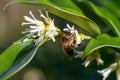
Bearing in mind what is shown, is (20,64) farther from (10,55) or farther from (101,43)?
(101,43)

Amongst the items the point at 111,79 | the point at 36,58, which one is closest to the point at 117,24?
the point at 111,79

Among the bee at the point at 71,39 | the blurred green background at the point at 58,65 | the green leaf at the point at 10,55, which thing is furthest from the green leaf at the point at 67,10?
the blurred green background at the point at 58,65

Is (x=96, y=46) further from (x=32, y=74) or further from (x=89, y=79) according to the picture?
(x=32, y=74)

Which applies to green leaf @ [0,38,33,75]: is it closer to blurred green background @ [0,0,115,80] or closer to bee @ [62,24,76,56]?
bee @ [62,24,76,56]

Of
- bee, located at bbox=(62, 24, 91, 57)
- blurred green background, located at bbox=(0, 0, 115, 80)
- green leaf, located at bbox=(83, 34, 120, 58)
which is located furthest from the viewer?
blurred green background, located at bbox=(0, 0, 115, 80)

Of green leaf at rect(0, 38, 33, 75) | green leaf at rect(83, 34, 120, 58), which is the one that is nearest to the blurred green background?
green leaf at rect(0, 38, 33, 75)

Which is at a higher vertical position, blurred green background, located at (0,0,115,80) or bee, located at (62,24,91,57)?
bee, located at (62,24,91,57)

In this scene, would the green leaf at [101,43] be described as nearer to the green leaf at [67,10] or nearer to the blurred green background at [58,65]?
the green leaf at [67,10]
